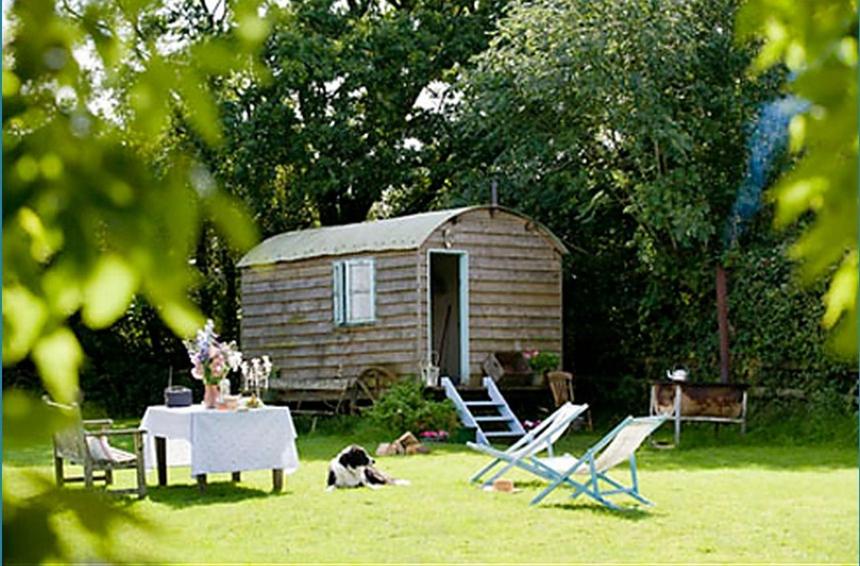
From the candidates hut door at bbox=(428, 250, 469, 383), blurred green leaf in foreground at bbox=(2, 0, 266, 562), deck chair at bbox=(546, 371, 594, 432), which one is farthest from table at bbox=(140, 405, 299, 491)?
blurred green leaf in foreground at bbox=(2, 0, 266, 562)

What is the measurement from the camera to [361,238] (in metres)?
14.3

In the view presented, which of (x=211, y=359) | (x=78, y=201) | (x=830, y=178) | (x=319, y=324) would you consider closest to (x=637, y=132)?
(x=319, y=324)

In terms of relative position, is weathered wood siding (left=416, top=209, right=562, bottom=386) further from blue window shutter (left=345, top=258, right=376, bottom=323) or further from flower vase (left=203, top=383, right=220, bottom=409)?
flower vase (left=203, top=383, right=220, bottom=409)

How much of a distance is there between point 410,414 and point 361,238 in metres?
2.59

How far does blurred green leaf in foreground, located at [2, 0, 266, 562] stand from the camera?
0.90m

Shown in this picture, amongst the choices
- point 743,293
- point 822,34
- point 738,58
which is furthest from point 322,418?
point 822,34

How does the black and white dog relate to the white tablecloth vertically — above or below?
below

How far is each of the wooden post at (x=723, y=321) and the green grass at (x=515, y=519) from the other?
3095mm

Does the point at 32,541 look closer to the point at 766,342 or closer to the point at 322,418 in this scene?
the point at 766,342

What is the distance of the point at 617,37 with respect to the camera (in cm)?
1316

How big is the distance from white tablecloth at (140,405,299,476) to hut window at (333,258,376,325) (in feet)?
18.0

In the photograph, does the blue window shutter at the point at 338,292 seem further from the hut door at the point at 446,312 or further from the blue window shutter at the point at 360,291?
the hut door at the point at 446,312

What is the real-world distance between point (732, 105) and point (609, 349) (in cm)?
360

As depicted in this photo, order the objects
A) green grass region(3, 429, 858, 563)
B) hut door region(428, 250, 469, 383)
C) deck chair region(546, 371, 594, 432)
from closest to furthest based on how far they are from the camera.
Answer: green grass region(3, 429, 858, 563)
deck chair region(546, 371, 594, 432)
hut door region(428, 250, 469, 383)
